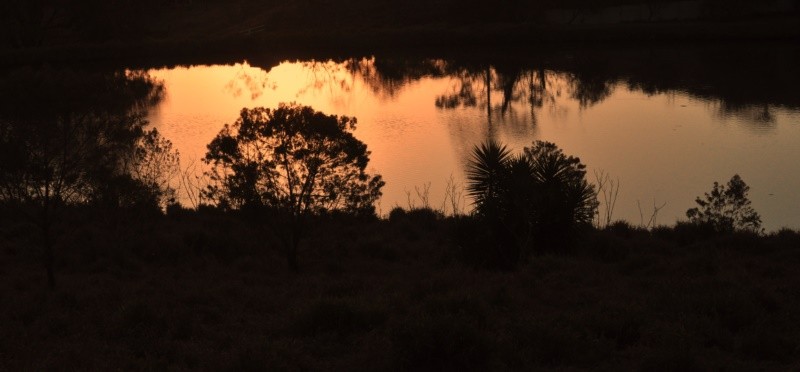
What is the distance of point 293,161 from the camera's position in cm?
1529

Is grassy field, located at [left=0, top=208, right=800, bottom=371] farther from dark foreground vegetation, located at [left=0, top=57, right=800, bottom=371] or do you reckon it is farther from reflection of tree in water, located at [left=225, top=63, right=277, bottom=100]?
reflection of tree in water, located at [left=225, top=63, right=277, bottom=100]

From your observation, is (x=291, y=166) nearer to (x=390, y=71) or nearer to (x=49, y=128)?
(x=49, y=128)

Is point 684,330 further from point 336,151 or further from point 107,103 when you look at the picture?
point 107,103

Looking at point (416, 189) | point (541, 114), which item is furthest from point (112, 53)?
point (416, 189)

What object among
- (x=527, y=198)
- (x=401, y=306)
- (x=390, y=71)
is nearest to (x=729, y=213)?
(x=527, y=198)

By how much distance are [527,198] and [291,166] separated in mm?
4190

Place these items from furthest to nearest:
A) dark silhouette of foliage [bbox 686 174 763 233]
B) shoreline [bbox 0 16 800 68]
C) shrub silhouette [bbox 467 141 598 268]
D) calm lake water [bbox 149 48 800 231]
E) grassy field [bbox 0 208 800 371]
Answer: shoreline [bbox 0 16 800 68] → calm lake water [bbox 149 48 800 231] → dark silhouette of foliage [bbox 686 174 763 233] → shrub silhouette [bbox 467 141 598 268] → grassy field [bbox 0 208 800 371]

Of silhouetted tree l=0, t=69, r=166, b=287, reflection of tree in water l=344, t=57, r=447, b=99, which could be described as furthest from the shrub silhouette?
reflection of tree in water l=344, t=57, r=447, b=99

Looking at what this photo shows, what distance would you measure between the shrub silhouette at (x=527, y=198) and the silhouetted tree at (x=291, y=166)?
209cm

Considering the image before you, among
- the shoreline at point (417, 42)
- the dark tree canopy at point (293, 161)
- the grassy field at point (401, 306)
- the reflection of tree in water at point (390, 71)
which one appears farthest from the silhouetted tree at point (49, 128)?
the shoreline at point (417, 42)

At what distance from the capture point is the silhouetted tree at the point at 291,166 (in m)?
15.1

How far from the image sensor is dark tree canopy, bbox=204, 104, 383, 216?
1508 centimetres

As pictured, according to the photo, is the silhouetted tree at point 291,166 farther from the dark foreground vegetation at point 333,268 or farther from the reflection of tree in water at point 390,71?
the reflection of tree in water at point 390,71

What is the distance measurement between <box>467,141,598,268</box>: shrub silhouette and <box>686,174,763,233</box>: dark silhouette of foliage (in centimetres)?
268
